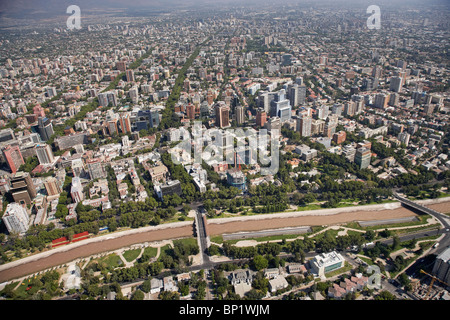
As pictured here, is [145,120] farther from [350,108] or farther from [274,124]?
[350,108]

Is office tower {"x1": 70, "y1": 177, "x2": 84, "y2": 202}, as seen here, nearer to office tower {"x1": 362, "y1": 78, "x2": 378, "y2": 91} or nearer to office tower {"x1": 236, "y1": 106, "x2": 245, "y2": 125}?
office tower {"x1": 236, "y1": 106, "x2": 245, "y2": 125}

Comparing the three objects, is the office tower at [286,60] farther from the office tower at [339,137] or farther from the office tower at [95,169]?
the office tower at [95,169]

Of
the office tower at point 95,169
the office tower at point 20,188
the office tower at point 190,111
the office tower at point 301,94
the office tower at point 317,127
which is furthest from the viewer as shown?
the office tower at point 301,94

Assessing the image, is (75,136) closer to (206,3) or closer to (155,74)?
(155,74)

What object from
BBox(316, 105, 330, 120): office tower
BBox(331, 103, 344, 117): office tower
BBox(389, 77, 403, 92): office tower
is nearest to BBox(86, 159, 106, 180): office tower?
BBox(316, 105, 330, 120): office tower

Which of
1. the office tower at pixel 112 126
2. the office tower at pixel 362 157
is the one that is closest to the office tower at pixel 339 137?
the office tower at pixel 362 157
